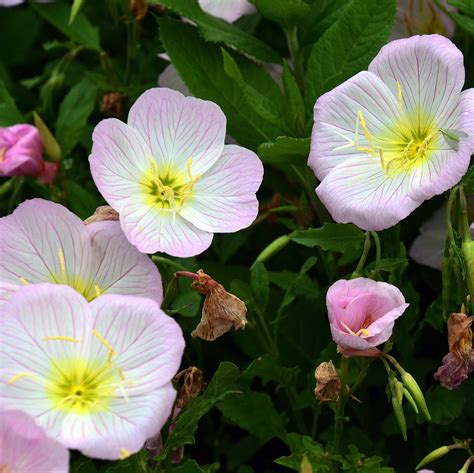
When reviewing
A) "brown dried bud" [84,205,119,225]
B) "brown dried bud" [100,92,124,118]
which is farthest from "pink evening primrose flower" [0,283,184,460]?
"brown dried bud" [100,92,124,118]

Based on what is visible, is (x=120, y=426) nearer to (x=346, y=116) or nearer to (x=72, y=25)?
(x=346, y=116)

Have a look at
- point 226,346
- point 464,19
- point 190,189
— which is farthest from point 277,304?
point 464,19

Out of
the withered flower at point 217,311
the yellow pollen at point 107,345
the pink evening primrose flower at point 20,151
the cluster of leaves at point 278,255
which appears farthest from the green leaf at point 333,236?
the pink evening primrose flower at point 20,151

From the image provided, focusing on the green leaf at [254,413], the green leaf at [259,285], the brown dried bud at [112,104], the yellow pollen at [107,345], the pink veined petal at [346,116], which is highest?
the pink veined petal at [346,116]

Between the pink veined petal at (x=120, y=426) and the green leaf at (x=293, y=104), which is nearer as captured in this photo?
the pink veined petal at (x=120, y=426)

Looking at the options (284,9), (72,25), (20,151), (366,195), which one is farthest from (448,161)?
(72,25)

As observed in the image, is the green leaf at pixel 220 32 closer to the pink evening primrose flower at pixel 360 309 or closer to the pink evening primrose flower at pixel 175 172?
the pink evening primrose flower at pixel 175 172

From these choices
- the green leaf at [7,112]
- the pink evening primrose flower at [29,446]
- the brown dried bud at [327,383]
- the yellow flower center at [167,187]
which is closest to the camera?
the pink evening primrose flower at [29,446]

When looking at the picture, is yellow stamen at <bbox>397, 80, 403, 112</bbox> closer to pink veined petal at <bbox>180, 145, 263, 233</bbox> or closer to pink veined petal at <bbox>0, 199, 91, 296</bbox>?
pink veined petal at <bbox>180, 145, 263, 233</bbox>

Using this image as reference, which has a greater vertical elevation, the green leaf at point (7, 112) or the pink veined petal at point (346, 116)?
the pink veined petal at point (346, 116)
